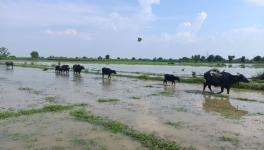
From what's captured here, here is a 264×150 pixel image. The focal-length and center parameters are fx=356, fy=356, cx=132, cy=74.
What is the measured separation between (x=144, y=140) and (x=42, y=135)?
2.99m

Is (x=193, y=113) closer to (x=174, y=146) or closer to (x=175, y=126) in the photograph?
(x=175, y=126)

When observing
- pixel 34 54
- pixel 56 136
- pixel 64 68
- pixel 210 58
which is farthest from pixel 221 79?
pixel 34 54

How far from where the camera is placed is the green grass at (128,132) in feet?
30.3

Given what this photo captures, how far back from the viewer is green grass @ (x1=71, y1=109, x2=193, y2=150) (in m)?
9.23

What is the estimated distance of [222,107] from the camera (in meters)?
16.7

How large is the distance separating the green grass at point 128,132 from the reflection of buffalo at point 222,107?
16.3 ft

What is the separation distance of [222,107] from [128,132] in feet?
24.3

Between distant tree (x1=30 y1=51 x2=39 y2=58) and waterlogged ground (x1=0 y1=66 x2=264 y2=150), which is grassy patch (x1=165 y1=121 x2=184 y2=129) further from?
distant tree (x1=30 y1=51 x2=39 y2=58)

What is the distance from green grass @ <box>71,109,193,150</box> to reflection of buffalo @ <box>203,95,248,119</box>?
496 cm

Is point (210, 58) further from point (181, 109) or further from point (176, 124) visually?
point (176, 124)

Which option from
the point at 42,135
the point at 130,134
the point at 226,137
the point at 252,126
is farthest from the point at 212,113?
the point at 42,135

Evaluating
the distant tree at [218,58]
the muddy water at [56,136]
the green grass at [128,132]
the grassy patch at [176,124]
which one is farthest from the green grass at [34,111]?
the distant tree at [218,58]

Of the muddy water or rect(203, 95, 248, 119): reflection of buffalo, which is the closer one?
the muddy water

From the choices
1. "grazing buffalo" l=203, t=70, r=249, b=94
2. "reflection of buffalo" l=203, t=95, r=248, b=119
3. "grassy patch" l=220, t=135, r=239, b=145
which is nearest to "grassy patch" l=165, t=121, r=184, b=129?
"grassy patch" l=220, t=135, r=239, b=145
